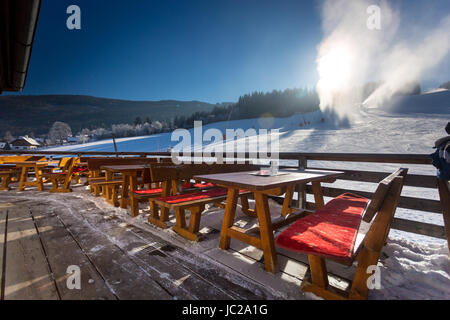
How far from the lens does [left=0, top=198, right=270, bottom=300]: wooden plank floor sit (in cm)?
150

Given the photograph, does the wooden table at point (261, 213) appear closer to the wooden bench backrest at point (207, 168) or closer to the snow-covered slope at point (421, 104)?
the wooden bench backrest at point (207, 168)

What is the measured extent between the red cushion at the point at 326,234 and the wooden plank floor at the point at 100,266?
0.51 meters

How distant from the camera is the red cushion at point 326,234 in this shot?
1267mm

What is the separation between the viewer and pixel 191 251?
83.7 inches

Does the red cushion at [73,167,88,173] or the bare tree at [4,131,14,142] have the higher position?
the bare tree at [4,131,14,142]

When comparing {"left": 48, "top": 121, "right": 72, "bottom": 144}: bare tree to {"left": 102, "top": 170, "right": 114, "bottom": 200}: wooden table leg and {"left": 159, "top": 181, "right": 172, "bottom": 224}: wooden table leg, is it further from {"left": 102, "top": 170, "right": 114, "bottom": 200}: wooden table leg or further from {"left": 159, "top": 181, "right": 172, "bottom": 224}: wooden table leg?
{"left": 159, "top": 181, "right": 172, "bottom": 224}: wooden table leg

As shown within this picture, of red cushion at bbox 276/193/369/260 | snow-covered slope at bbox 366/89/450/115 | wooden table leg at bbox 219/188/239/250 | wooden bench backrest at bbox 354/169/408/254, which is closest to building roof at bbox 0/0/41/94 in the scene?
wooden table leg at bbox 219/188/239/250

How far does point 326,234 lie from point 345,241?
14 cm

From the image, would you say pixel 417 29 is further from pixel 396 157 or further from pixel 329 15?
pixel 396 157

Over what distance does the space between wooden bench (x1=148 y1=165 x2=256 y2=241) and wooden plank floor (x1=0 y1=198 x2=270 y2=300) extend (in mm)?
273

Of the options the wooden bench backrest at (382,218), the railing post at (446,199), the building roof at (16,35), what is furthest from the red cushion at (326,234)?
the building roof at (16,35)

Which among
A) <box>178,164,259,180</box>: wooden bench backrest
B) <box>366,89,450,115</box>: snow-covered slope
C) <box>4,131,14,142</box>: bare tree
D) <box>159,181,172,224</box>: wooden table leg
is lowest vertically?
<box>159,181,172,224</box>: wooden table leg

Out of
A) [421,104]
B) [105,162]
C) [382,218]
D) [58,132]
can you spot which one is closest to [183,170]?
[382,218]

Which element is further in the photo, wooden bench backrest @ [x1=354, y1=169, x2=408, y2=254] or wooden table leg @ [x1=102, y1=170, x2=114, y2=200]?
wooden table leg @ [x1=102, y1=170, x2=114, y2=200]
